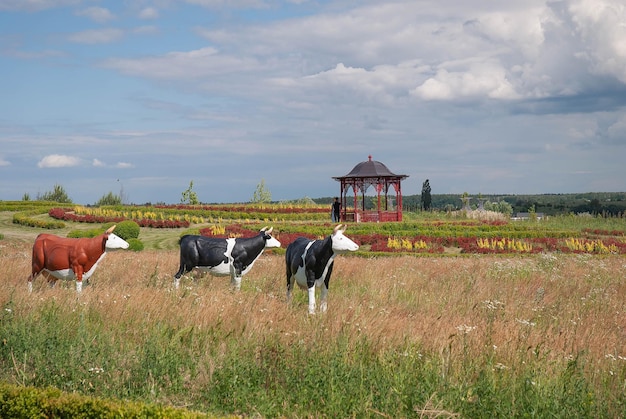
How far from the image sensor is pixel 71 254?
12.3 meters

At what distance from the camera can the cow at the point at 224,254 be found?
12891mm

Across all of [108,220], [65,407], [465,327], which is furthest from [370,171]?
[65,407]

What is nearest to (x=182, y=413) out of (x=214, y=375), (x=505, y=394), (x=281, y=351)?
(x=214, y=375)

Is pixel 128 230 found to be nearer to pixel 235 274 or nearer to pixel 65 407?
pixel 235 274

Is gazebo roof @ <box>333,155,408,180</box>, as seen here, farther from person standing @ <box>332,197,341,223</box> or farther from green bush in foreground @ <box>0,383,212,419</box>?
green bush in foreground @ <box>0,383,212,419</box>

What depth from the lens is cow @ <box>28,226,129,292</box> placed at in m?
12.3

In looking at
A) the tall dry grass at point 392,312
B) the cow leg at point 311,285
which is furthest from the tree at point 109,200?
the cow leg at point 311,285

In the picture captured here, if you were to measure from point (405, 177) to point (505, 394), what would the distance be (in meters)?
29.8

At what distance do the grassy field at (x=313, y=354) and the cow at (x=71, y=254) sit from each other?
3.09 feet

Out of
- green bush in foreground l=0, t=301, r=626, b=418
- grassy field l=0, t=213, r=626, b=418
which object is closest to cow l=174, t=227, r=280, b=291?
grassy field l=0, t=213, r=626, b=418

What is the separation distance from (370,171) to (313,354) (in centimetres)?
2963

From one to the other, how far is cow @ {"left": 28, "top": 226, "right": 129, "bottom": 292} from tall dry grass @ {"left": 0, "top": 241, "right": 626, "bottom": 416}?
462 millimetres

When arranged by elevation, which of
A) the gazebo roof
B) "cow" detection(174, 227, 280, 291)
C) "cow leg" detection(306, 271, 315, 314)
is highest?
the gazebo roof

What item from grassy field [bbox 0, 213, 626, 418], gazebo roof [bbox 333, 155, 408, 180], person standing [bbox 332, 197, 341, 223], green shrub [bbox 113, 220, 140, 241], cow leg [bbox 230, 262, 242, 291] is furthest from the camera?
gazebo roof [bbox 333, 155, 408, 180]
